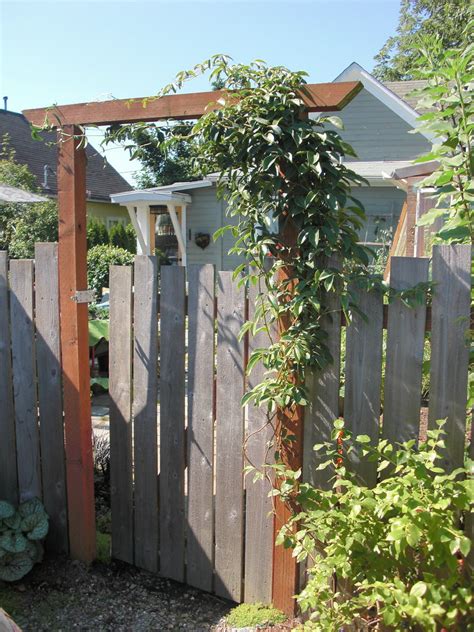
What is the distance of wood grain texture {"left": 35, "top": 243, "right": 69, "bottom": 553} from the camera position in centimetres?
284

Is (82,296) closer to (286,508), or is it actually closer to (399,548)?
(286,508)

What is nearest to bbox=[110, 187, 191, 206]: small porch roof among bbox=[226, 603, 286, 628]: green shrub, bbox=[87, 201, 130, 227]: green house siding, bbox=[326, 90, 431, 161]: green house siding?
bbox=[326, 90, 431, 161]: green house siding

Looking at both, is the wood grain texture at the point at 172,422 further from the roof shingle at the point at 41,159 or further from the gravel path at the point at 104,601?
the roof shingle at the point at 41,159

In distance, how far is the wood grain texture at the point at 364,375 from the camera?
216cm

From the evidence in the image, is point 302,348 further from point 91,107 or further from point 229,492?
point 91,107

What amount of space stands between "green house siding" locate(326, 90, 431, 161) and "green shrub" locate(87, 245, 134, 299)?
213 inches

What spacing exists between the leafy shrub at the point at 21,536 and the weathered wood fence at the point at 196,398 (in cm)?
14

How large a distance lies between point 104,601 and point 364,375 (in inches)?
65.8

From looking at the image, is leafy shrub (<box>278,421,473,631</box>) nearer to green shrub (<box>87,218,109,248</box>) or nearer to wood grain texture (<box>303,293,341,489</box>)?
wood grain texture (<box>303,293,341,489</box>)

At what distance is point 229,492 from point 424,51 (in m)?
2.02

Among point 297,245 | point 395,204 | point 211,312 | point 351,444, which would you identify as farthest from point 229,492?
point 395,204

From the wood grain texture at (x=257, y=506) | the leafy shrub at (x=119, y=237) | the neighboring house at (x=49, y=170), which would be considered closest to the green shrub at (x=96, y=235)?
the leafy shrub at (x=119, y=237)

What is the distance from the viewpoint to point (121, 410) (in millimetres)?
2811

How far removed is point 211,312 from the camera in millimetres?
2500
